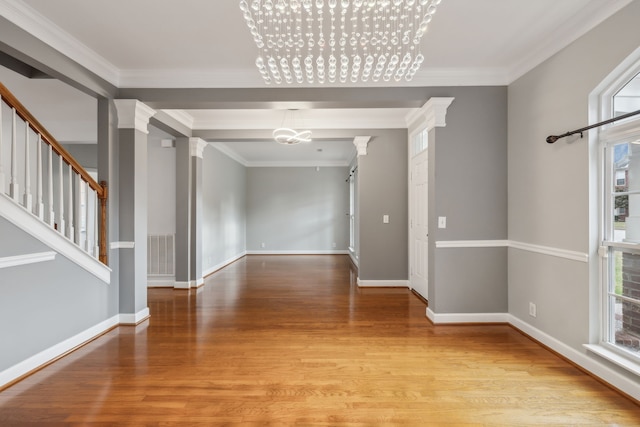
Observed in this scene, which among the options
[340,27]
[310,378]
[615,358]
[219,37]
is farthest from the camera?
[219,37]

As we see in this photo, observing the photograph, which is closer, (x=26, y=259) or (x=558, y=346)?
(x=26, y=259)

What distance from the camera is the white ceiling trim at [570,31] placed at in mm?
2170

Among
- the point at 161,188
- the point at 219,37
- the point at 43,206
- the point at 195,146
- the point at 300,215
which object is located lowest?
the point at 300,215

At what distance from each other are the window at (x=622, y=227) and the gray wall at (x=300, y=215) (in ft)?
22.4

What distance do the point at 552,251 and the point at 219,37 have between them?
3.37 metres

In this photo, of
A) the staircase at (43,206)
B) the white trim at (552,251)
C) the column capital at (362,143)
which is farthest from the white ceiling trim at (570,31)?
the staircase at (43,206)

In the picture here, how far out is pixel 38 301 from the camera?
8.03 ft

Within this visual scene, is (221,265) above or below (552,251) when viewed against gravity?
below

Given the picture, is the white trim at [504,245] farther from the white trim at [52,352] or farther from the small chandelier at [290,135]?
the white trim at [52,352]

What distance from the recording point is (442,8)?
7.64 feet

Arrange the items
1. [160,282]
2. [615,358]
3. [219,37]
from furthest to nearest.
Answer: [160,282] < [219,37] < [615,358]

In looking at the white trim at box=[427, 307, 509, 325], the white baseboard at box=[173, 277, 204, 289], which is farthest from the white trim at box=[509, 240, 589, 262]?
the white baseboard at box=[173, 277, 204, 289]

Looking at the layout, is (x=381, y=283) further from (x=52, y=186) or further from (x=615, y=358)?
(x=52, y=186)

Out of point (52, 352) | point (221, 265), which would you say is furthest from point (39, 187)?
point (221, 265)
